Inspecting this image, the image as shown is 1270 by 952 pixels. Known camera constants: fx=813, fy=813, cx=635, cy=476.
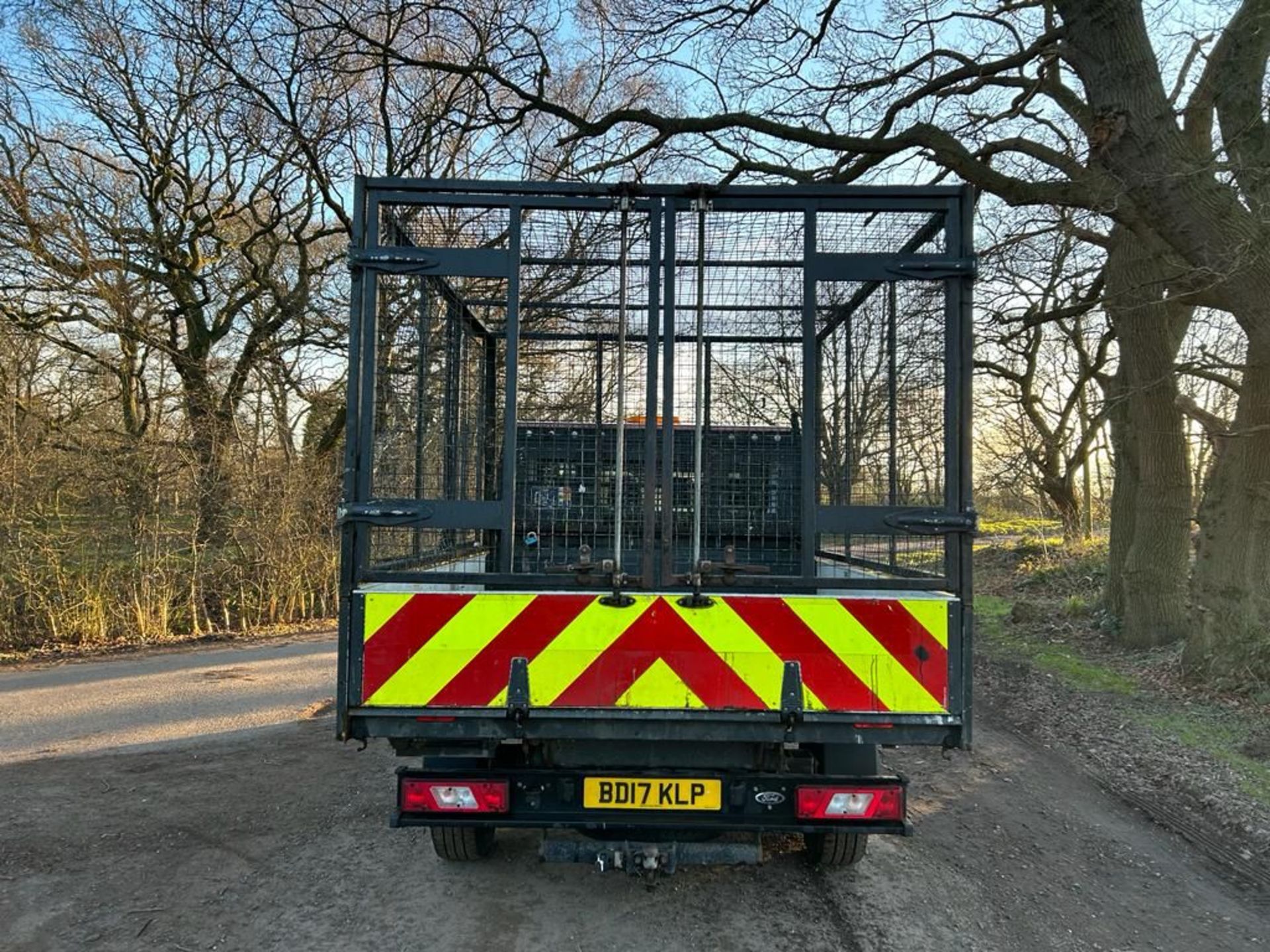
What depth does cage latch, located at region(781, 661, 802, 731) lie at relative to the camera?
290 centimetres

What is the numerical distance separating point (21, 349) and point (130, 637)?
4.17 m

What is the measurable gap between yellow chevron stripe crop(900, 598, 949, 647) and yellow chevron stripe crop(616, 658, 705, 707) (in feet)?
2.78

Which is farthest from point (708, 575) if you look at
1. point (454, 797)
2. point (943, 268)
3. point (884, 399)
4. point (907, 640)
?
point (884, 399)

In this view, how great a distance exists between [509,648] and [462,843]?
1.25 m

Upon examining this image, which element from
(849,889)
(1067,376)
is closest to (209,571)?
(849,889)

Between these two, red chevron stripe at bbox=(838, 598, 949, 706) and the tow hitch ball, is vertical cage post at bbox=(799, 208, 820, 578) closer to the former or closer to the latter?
red chevron stripe at bbox=(838, 598, 949, 706)

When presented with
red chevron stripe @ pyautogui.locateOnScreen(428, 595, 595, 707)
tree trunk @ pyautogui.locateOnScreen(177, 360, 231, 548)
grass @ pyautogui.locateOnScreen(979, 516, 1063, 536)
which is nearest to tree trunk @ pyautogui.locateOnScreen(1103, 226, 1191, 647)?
red chevron stripe @ pyautogui.locateOnScreen(428, 595, 595, 707)

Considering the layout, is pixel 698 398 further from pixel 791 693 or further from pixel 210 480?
pixel 210 480

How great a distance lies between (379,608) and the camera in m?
2.96

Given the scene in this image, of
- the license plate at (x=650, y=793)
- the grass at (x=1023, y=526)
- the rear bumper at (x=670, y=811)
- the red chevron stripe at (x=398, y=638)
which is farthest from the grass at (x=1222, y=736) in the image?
the grass at (x=1023, y=526)

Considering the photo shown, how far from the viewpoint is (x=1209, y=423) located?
8633 millimetres

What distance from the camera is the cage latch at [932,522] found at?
2.95 m

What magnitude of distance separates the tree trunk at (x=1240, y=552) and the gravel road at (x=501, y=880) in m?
2.82

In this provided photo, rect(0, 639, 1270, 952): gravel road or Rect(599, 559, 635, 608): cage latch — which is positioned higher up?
Rect(599, 559, 635, 608): cage latch
